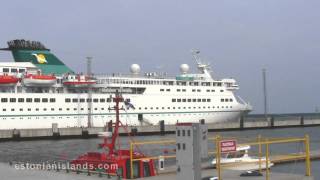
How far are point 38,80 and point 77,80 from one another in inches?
206

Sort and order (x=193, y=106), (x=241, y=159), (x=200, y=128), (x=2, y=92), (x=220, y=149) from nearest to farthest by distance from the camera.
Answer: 1. (x=200, y=128)
2. (x=220, y=149)
3. (x=241, y=159)
4. (x=2, y=92)
5. (x=193, y=106)

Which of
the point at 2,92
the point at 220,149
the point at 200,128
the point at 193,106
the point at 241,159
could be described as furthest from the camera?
the point at 193,106

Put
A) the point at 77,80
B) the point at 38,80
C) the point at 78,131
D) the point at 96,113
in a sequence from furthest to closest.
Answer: the point at 96,113 → the point at 77,80 → the point at 38,80 → the point at 78,131

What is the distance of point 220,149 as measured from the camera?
12.1m

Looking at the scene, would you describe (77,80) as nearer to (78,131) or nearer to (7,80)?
(78,131)

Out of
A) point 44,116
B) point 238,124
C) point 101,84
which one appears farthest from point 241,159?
point 238,124

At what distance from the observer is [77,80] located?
65938 millimetres

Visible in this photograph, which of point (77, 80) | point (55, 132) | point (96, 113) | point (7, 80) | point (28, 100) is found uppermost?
point (77, 80)

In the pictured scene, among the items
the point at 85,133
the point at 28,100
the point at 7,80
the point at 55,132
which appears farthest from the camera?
the point at 28,100

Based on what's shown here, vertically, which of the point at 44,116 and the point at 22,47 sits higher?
the point at 22,47

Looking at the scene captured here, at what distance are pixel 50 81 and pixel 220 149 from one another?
2102 inches

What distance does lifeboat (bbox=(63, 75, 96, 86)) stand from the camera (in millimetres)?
65562

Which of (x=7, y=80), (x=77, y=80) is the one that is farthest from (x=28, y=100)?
(x=77, y=80)

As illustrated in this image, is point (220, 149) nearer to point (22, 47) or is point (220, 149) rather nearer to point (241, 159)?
point (241, 159)
